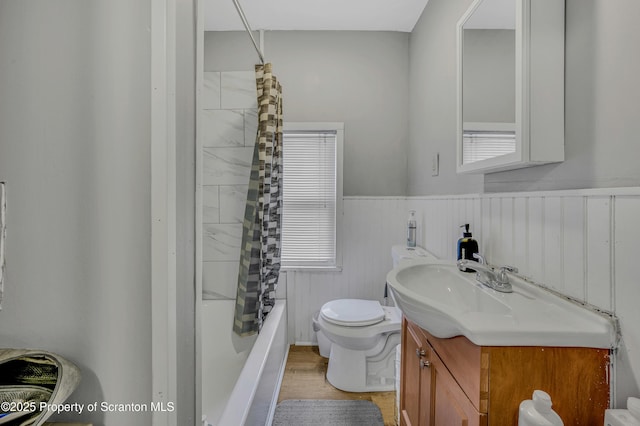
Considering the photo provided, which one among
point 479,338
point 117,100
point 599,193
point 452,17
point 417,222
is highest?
point 452,17

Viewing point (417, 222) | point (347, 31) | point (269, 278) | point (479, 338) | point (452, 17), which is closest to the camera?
point (479, 338)

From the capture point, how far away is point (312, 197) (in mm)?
2410

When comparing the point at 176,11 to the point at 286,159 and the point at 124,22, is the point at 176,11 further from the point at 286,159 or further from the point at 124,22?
the point at 286,159

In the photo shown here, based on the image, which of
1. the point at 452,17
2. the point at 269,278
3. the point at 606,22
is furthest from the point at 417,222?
the point at 606,22

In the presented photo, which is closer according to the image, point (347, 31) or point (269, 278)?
point (269, 278)

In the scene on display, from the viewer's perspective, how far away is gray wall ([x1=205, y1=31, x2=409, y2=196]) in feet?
7.75

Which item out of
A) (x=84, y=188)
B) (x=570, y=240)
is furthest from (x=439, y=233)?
(x=84, y=188)

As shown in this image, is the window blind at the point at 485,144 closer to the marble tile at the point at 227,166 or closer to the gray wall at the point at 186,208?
the gray wall at the point at 186,208

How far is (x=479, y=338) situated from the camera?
0.65 m

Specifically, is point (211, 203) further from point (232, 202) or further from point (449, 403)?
point (449, 403)

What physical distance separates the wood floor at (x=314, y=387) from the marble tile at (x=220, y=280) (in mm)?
744

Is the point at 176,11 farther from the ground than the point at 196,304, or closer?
farther from the ground

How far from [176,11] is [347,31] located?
6.60 ft

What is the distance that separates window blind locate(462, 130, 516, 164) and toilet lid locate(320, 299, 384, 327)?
1.07 metres
